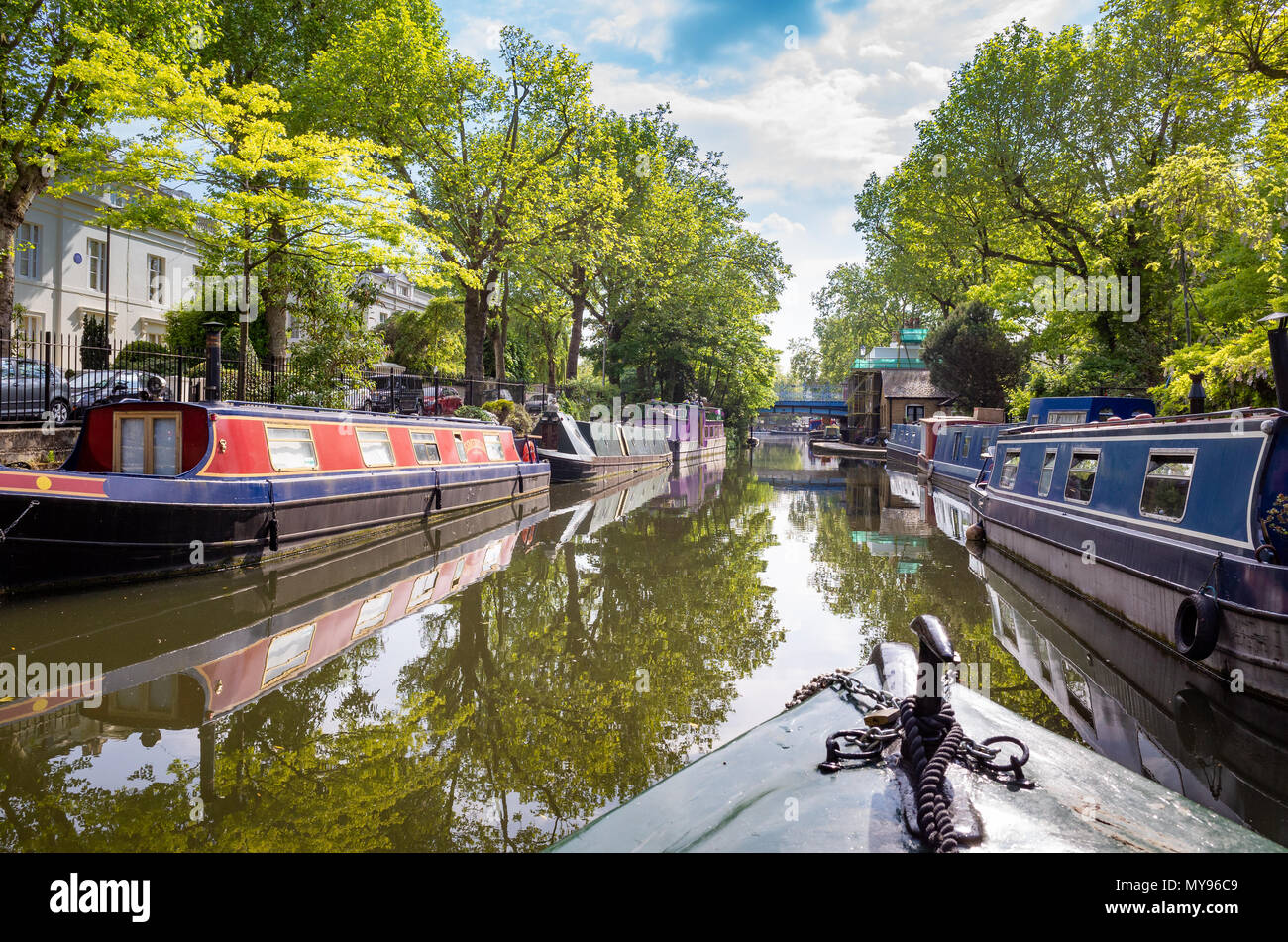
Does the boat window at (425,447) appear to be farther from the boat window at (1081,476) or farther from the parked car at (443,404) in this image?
the boat window at (1081,476)

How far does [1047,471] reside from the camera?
1030cm

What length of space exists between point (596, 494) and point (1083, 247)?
17.7m

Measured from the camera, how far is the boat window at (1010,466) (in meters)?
12.2

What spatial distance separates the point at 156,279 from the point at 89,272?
2720mm

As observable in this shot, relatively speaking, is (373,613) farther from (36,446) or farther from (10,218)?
(10,218)

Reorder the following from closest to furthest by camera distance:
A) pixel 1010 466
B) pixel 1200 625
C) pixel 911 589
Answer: pixel 1200 625
pixel 911 589
pixel 1010 466

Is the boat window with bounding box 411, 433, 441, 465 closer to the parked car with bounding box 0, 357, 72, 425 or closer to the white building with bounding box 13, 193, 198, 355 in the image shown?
the parked car with bounding box 0, 357, 72, 425

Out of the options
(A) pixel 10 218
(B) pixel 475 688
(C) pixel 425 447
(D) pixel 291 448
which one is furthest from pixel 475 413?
(B) pixel 475 688

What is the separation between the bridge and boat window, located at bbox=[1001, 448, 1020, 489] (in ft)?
115

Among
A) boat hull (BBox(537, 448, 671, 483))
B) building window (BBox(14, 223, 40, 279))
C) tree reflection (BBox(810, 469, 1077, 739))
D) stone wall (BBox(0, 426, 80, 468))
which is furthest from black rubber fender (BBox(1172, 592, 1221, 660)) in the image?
building window (BBox(14, 223, 40, 279))

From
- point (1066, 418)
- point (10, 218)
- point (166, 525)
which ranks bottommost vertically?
point (166, 525)

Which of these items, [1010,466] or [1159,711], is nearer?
[1159,711]

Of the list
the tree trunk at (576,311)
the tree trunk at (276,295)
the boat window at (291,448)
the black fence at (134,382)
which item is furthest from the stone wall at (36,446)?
the tree trunk at (576,311)
